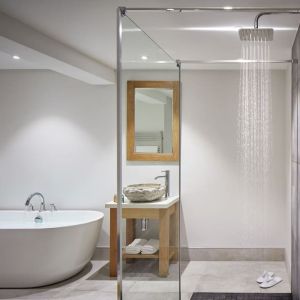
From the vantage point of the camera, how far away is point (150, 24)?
10.6 feet

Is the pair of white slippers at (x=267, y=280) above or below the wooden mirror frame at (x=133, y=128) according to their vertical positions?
below

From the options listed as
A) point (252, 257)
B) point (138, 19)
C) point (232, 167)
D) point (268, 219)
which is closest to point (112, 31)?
point (138, 19)

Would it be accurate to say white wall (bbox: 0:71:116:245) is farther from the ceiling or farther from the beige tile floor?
the ceiling

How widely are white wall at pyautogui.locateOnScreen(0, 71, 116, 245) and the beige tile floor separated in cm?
90

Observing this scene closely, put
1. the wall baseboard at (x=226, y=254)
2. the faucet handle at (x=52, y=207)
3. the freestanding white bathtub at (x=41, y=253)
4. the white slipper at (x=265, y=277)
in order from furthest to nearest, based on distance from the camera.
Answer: the faucet handle at (x=52, y=207), the wall baseboard at (x=226, y=254), the white slipper at (x=265, y=277), the freestanding white bathtub at (x=41, y=253)

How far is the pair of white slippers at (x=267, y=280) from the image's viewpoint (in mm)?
4367

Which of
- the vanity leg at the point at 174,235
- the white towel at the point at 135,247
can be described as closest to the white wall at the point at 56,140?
the vanity leg at the point at 174,235

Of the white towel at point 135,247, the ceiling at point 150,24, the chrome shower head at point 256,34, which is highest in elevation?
the ceiling at point 150,24

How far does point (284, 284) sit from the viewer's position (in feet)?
14.5

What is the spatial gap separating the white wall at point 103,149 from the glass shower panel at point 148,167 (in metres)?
1.06

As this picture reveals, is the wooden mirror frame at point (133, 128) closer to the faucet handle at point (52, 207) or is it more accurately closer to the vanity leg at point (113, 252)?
the vanity leg at point (113, 252)

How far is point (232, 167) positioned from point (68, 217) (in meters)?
1.95

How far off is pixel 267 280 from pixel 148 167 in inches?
74.5

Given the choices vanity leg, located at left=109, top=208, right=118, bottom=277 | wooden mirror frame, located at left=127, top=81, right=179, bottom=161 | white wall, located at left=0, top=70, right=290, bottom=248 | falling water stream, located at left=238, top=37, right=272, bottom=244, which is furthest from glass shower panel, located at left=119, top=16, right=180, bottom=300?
white wall, located at left=0, top=70, right=290, bottom=248
